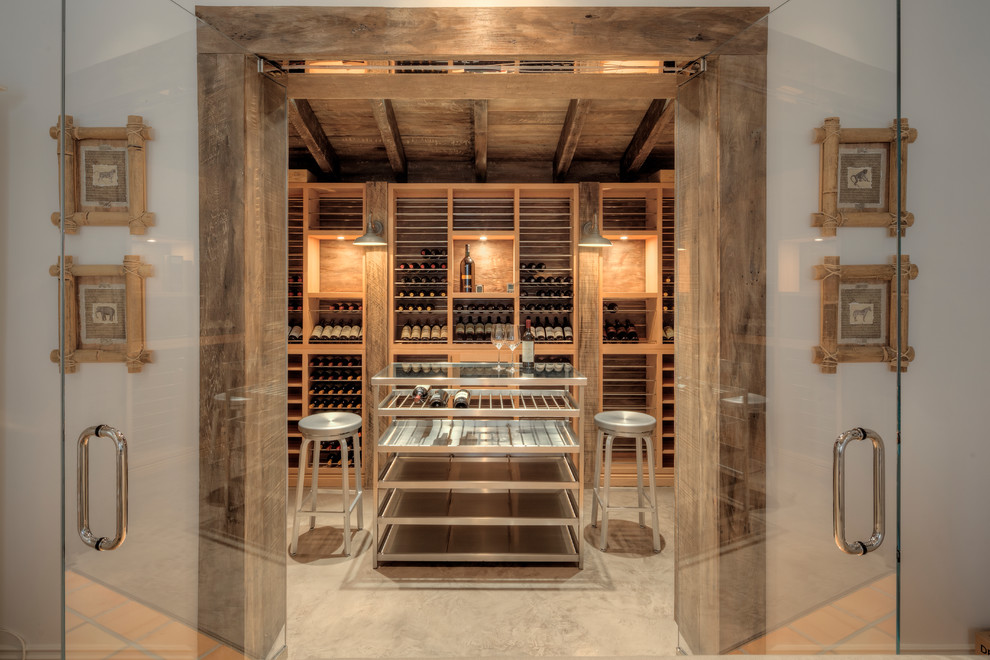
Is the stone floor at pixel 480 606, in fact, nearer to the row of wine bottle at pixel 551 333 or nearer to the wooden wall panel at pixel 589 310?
the wooden wall panel at pixel 589 310

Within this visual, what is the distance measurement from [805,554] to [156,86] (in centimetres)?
256

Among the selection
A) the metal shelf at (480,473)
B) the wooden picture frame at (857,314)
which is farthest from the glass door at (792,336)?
the metal shelf at (480,473)

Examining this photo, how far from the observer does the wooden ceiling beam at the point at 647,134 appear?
12.1 ft

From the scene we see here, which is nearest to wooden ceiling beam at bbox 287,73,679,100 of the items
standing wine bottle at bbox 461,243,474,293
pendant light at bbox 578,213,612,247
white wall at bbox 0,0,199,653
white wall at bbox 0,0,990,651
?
white wall at bbox 0,0,990,651

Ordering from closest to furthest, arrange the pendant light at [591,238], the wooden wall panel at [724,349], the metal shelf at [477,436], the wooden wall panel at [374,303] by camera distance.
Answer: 1. the wooden wall panel at [724,349]
2. the metal shelf at [477,436]
3. the pendant light at [591,238]
4. the wooden wall panel at [374,303]

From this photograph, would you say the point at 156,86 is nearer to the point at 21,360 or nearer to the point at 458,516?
the point at 21,360

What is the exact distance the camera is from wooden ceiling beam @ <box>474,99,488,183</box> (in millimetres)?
3637

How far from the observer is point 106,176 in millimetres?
1472

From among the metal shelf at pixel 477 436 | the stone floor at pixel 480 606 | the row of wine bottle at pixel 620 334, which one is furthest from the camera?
the row of wine bottle at pixel 620 334

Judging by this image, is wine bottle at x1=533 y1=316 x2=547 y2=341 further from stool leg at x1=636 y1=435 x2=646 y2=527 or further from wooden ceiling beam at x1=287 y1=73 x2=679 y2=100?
wooden ceiling beam at x1=287 y1=73 x2=679 y2=100

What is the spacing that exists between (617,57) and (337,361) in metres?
3.59

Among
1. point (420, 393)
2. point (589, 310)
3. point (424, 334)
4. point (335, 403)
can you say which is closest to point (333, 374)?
point (335, 403)

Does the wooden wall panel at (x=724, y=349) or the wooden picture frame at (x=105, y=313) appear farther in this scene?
the wooden wall panel at (x=724, y=349)

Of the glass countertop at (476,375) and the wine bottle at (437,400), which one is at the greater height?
the glass countertop at (476,375)
